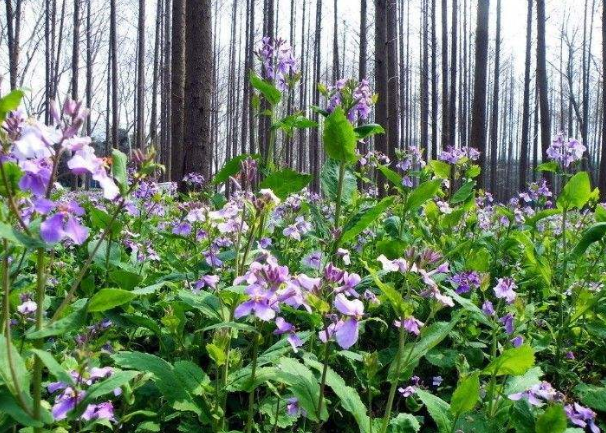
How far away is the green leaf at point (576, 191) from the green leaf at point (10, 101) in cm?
247

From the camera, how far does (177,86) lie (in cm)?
960

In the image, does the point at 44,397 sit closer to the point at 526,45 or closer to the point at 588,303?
the point at 588,303

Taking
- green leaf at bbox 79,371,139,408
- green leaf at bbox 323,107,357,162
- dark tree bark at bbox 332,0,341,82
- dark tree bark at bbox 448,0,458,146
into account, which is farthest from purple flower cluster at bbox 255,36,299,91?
dark tree bark at bbox 332,0,341,82

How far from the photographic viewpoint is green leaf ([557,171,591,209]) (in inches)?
102

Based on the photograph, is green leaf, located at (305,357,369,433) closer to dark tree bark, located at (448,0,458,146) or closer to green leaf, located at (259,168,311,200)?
green leaf, located at (259,168,311,200)

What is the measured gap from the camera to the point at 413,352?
142 centimetres

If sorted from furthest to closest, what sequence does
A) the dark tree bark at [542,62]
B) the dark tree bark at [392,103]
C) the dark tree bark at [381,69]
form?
the dark tree bark at [542,62]
the dark tree bark at [392,103]
the dark tree bark at [381,69]

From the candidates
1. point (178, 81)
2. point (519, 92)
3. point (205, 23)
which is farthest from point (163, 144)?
point (519, 92)

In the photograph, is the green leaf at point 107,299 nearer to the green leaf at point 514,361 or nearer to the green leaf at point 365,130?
the green leaf at point 514,361

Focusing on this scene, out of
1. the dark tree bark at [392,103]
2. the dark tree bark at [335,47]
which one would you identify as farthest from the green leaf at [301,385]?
the dark tree bark at [335,47]

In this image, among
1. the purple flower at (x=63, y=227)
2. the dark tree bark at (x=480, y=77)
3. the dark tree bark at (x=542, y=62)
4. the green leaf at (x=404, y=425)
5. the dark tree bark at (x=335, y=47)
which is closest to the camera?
the purple flower at (x=63, y=227)

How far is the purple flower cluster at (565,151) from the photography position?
132 inches

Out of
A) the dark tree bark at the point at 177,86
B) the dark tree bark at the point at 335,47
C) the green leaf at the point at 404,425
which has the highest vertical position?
the dark tree bark at the point at 335,47

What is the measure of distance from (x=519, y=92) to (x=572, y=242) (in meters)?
49.1
